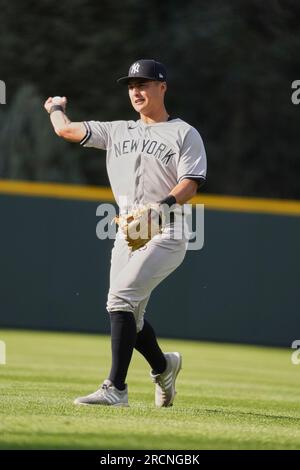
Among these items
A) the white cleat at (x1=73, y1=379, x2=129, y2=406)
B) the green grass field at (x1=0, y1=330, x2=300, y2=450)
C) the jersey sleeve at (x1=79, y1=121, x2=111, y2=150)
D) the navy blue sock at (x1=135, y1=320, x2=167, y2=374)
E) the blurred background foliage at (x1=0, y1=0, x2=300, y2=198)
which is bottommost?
the green grass field at (x1=0, y1=330, x2=300, y2=450)

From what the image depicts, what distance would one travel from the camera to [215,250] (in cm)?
1329

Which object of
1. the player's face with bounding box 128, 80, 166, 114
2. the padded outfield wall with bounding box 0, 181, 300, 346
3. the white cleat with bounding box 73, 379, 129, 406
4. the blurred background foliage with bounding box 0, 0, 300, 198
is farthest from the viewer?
the blurred background foliage with bounding box 0, 0, 300, 198

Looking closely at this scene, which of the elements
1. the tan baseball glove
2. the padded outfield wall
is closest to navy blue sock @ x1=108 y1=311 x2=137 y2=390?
the tan baseball glove

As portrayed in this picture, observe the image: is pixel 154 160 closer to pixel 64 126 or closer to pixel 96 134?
pixel 96 134

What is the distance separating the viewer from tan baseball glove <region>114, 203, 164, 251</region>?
6.08 metres

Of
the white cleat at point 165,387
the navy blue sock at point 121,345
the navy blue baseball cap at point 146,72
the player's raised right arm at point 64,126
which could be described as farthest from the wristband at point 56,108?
the white cleat at point 165,387

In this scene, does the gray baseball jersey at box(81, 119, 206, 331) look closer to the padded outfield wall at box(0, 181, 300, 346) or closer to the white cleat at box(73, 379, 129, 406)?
the white cleat at box(73, 379, 129, 406)

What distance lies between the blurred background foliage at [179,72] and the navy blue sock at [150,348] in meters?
16.3

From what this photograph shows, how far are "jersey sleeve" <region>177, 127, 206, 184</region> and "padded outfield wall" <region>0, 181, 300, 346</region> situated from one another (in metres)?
7.02

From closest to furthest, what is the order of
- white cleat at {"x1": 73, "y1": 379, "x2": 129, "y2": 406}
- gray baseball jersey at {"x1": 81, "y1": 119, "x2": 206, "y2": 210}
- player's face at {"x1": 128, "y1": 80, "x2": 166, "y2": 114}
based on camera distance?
white cleat at {"x1": 73, "y1": 379, "x2": 129, "y2": 406} < gray baseball jersey at {"x1": 81, "y1": 119, "x2": 206, "y2": 210} < player's face at {"x1": 128, "y1": 80, "x2": 166, "y2": 114}

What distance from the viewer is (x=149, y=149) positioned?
620cm

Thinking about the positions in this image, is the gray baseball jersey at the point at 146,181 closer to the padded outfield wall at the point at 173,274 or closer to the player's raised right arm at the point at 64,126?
the player's raised right arm at the point at 64,126

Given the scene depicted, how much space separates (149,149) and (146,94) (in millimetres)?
282

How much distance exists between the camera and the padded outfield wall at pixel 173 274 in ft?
43.7
